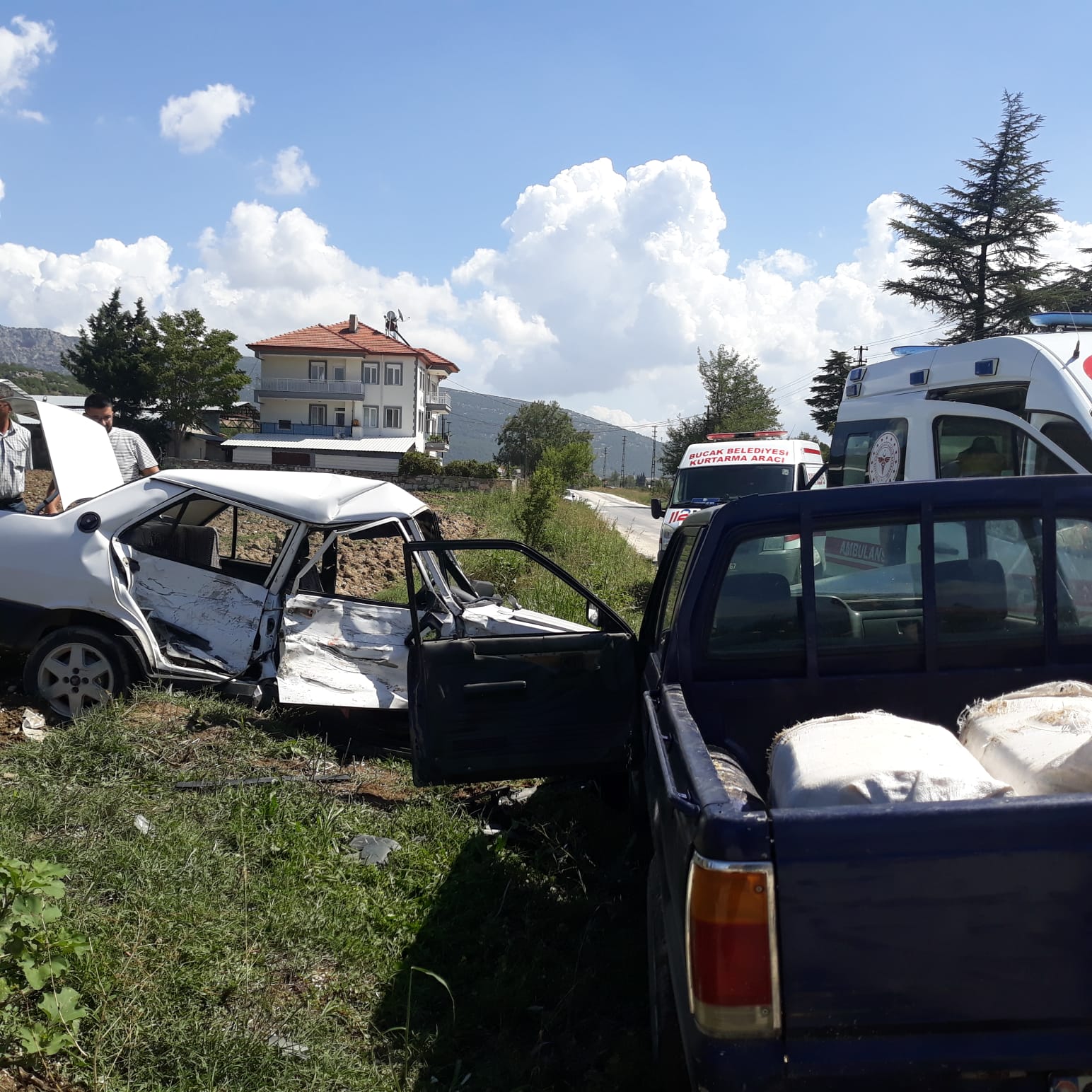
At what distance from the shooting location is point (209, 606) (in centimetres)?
669

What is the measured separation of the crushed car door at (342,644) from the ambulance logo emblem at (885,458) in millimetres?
5348

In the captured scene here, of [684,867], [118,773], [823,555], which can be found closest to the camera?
[684,867]

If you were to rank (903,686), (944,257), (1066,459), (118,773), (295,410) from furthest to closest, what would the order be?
1. (295,410)
2. (944,257)
3. (1066,459)
4. (118,773)
5. (903,686)

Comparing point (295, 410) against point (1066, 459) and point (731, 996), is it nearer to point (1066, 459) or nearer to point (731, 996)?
point (1066, 459)

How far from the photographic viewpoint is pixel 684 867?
2.18 metres

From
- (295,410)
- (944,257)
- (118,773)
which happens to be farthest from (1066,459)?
(295,410)

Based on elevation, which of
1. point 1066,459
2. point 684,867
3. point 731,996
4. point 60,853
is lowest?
point 60,853

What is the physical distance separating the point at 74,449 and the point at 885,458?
7.34 metres

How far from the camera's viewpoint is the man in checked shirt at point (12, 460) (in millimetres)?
7031

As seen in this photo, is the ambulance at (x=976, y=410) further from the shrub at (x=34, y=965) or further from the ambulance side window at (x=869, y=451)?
the shrub at (x=34, y=965)

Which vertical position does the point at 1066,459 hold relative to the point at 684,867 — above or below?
above

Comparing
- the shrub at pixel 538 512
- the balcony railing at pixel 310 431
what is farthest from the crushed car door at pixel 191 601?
the balcony railing at pixel 310 431

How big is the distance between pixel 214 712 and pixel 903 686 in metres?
4.42

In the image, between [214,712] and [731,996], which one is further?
[214,712]
